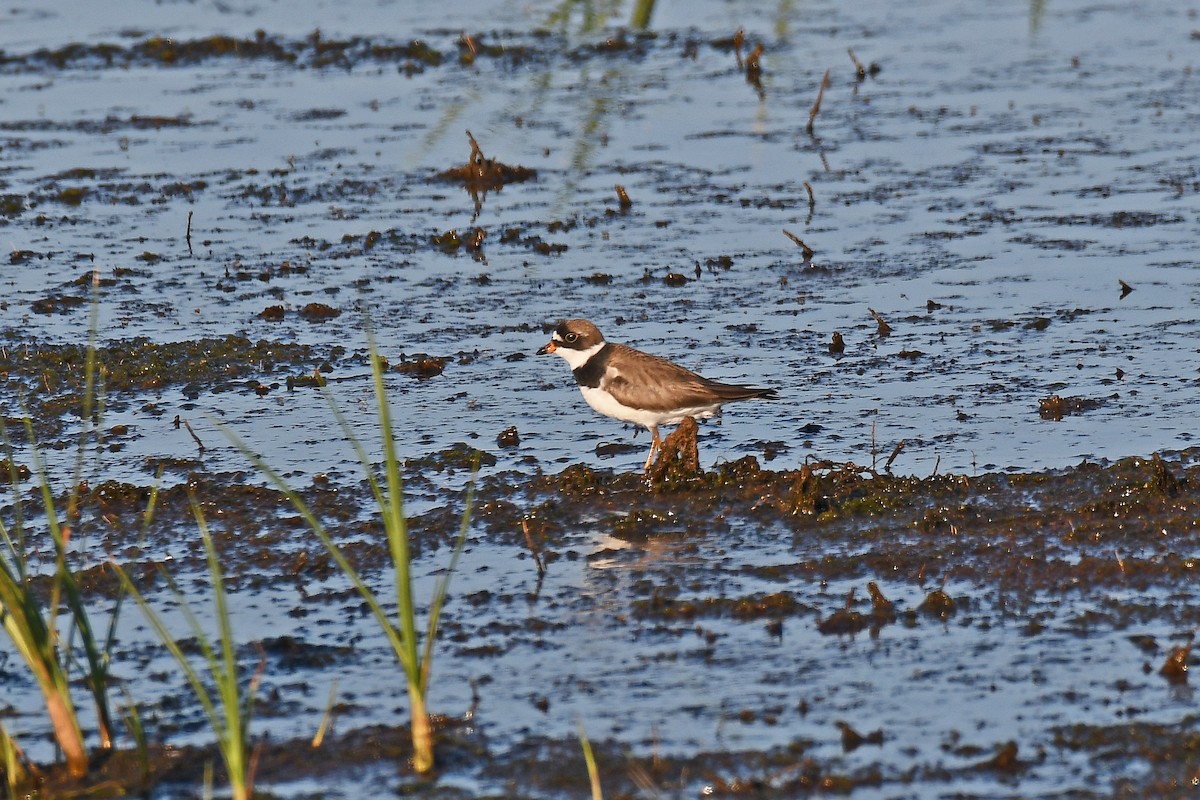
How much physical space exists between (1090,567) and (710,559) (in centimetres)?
155

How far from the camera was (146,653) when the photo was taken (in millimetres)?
6496

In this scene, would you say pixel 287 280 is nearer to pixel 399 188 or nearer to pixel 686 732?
pixel 399 188

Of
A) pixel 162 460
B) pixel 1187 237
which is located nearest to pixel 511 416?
pixel 162 460

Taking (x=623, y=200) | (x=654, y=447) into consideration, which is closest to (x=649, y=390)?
(x=654, y=447)

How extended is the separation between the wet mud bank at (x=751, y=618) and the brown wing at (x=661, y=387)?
1.36ft

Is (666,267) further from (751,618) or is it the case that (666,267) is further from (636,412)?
(751,618)

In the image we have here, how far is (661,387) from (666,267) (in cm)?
388

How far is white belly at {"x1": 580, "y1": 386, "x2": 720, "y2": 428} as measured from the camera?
331 inches

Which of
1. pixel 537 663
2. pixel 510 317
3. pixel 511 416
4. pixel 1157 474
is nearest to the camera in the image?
pixel 537 663

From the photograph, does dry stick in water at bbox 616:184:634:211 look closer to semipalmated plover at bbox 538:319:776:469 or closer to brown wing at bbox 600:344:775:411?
semipalmated plover at bbox 538:319:776:469

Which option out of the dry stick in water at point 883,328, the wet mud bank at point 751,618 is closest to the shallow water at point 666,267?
the wet mud bank at point 751,618

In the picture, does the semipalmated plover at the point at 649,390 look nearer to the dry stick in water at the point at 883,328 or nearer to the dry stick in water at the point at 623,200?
the dry stick in water at the point at 883,328

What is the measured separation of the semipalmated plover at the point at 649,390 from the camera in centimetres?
838

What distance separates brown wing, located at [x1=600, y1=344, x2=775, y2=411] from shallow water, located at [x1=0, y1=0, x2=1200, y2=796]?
1.20 ft
